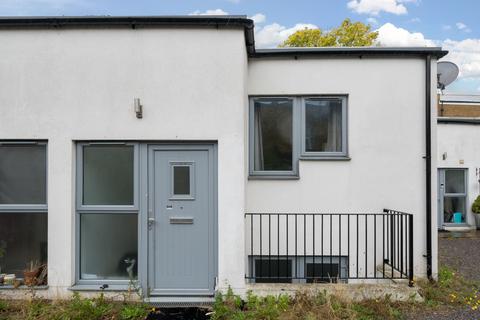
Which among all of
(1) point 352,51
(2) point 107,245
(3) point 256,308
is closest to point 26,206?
(2) point 107,245

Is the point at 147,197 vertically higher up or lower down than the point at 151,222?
higher up

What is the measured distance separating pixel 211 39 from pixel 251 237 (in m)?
2.97

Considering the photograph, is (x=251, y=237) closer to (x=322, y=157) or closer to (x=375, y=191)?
(x=322, y=157)

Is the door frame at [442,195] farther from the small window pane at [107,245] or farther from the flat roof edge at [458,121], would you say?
the small window pane at [107,245]

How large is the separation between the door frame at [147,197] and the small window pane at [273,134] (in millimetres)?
1182

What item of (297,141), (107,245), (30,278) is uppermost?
(297,141)

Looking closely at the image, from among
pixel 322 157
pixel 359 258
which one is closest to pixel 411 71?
pixel 322 157

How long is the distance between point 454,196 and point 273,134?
8.48 m

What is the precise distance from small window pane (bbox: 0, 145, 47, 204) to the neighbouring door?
11.1 m

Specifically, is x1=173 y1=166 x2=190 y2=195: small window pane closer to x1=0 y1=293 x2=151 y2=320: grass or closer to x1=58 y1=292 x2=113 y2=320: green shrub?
x1=0 y1=293 x2=151 y2=320: grass

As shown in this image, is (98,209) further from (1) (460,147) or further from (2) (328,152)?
(1) (460,147)

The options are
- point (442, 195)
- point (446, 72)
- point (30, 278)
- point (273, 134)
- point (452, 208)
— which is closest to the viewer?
point (30, 278)

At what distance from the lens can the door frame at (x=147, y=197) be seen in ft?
16.8

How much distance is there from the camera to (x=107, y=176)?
523 cm
